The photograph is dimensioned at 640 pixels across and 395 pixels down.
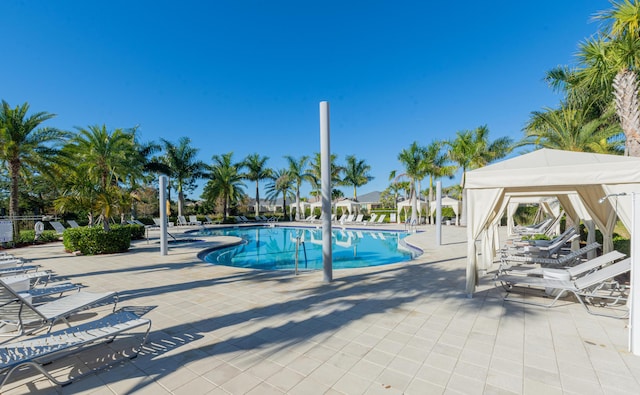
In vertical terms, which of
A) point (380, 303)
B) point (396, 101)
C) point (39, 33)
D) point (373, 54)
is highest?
point (373, 54)

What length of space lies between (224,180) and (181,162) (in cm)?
446

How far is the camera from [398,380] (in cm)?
249

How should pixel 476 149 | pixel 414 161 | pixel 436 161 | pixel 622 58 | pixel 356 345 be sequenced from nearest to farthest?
pixel 356 345 < pixel 622 58 < pixel 476 149 < pixel 436 161 < pixel 414 161

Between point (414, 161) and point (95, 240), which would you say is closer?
point (95, 240)

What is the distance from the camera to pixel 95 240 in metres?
10.0

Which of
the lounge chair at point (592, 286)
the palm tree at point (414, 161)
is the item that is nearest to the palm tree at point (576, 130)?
the lounge chair at point (592, 286)

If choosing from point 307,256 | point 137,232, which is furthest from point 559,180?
point 137,232

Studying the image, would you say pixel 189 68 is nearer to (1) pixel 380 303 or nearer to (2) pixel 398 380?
(1) pixel 380 303

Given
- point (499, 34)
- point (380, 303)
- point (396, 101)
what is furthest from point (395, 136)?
point (380, 303)

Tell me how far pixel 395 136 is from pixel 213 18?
60.2 feet

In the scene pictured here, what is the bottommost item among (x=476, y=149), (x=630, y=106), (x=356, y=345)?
(x=356, y=345)

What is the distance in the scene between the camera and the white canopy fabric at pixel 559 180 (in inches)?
145

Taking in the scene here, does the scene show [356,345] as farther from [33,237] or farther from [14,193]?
[33,237]

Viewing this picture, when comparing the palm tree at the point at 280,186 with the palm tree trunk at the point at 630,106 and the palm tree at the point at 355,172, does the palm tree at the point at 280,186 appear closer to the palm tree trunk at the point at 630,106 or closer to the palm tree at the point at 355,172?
the palm tree at the point at 355,172
